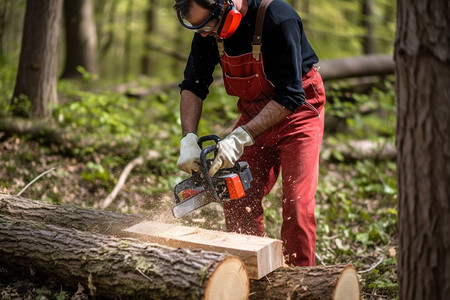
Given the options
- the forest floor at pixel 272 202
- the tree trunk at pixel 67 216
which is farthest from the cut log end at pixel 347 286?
the tree trunk at pixel 67 216

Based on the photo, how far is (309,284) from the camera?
8.85 feet

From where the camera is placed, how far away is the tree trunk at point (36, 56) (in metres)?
5.95

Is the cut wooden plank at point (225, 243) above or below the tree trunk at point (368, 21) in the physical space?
below

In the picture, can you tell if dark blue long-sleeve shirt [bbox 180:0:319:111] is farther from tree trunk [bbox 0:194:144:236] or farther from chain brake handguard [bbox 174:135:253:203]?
tree trunk [bbox 0:194:144:236]

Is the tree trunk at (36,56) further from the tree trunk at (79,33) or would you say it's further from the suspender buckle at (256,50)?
the tree trunk at (79,33)

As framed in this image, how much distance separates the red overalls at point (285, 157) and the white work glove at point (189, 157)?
443 mm

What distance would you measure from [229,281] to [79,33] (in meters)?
9.21

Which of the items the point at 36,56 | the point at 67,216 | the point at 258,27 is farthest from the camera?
the point at 36,56

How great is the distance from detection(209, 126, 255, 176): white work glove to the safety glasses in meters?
0.74

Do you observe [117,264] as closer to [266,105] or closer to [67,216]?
[67,216]

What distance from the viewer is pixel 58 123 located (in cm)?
618

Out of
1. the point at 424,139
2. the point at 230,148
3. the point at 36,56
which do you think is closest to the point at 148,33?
the point at 36,56

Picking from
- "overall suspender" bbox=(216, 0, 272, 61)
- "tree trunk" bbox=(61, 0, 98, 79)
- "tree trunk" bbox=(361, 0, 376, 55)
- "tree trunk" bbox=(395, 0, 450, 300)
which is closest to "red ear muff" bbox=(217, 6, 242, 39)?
"overall suspender" bbox=(216, 0, 272, 61)

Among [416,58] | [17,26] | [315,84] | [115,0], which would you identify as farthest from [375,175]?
[17,26]
